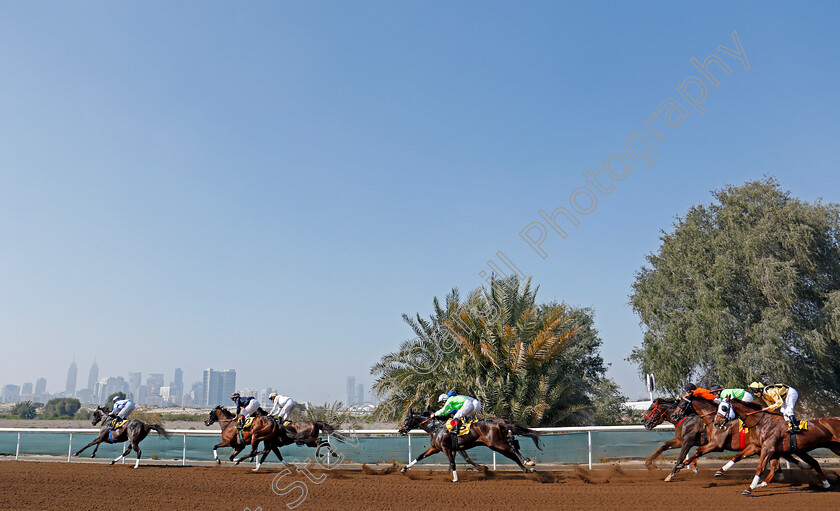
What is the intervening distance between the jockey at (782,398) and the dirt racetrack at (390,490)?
1173mm

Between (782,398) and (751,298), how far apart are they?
32.9 feet

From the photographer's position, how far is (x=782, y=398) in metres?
10.3

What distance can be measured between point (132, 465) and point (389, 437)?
6.27 m

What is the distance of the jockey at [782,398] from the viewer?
31.1ft

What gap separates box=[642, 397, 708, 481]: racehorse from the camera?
11047 mm

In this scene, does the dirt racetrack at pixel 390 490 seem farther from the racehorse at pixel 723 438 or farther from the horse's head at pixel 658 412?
the horse's head at pixel 658 412

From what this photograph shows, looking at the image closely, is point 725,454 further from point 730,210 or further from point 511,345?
point 730,210

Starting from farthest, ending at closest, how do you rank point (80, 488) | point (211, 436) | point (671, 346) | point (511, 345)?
point (671, 346) < point (511, 345) < point (211, 436) < point (80, 488)

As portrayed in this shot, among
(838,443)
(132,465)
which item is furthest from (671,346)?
(132,465)

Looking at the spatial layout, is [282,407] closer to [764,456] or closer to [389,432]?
[389,432]

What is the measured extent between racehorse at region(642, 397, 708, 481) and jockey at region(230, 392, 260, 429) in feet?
28.4

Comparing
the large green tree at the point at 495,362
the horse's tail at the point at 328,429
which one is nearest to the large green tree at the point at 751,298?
the large green tree at the point at 495,362

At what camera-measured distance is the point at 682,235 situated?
21.3 meters

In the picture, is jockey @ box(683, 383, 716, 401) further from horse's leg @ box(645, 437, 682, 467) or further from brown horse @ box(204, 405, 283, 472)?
brown horse @ box(204, 405, 283, 472)
